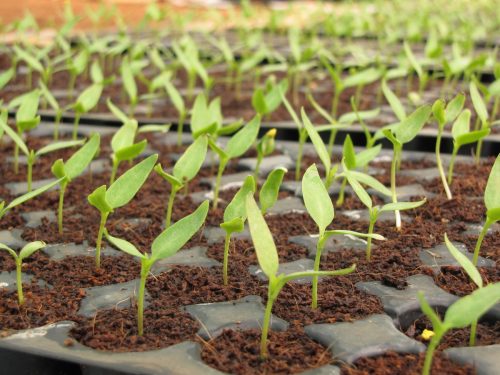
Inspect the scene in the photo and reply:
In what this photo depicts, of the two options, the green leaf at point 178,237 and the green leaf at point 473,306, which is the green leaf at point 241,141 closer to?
the green leaf at point 178,237

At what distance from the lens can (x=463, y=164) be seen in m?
2.30

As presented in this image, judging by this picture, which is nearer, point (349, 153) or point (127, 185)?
point (127, 185)

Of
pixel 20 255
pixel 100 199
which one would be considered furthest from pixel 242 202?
pixel 20 255

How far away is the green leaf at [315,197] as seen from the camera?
133cm

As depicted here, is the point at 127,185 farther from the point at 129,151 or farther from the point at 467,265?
the point at 467,265

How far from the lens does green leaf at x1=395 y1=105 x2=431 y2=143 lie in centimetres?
170

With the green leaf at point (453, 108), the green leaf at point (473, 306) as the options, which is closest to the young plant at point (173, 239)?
the green leaf at point (473, 306)

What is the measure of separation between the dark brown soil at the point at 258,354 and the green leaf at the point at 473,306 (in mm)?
227

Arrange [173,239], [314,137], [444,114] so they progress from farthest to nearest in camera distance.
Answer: [444,114], [314,137], [173,239]

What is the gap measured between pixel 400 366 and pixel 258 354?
0.70 ft

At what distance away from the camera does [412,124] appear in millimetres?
1722

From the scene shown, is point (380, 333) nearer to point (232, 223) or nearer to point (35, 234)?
point (232, 223)

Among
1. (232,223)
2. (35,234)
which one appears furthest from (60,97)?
(232,223)

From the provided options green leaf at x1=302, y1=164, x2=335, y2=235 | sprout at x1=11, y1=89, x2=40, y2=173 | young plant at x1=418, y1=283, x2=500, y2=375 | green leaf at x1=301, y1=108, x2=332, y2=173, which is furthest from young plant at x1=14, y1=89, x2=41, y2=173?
young plant at x1=418, y1=283, x2=500, y2=375
